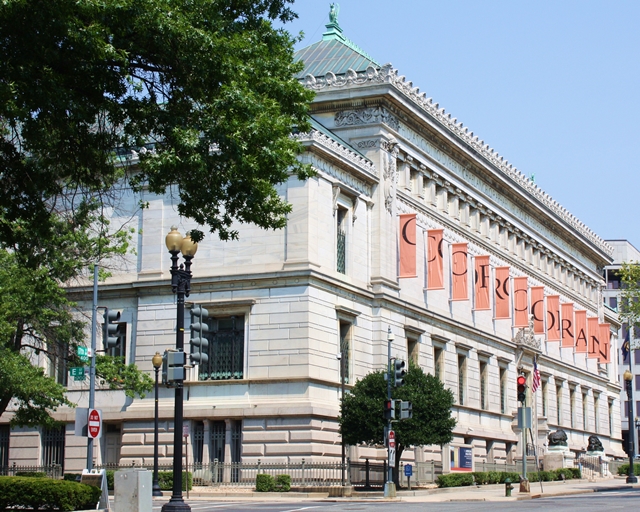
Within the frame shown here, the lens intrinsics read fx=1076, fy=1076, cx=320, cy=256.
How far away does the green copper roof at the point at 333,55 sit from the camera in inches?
2424

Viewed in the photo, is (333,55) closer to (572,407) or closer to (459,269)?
(459,269)

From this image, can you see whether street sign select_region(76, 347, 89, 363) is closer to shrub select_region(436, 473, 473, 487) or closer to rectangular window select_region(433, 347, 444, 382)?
shrub select_region(436, 473, 473, 487)

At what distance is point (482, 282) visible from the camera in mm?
67562

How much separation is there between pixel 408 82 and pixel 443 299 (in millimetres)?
13042

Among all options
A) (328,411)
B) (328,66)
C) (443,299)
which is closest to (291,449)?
(328,411)

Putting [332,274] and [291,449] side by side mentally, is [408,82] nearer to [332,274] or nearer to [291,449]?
[332,274]

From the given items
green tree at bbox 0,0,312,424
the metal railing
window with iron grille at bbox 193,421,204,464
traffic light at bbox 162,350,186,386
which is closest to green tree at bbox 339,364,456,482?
window with iron grille at bbox 193,421,204,464

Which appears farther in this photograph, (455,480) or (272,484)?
(455,480)

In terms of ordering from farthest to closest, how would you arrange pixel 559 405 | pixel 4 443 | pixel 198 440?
pixel 559 405
pixel 4 443
pixel 198 440

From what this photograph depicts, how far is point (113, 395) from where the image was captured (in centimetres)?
5131

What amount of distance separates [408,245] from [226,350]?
12731 millimetres

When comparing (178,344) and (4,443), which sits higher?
(178,344)

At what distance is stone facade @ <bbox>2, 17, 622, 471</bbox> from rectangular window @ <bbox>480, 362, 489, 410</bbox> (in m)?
0.12

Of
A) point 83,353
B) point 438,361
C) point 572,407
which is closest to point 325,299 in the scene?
point 83,353
